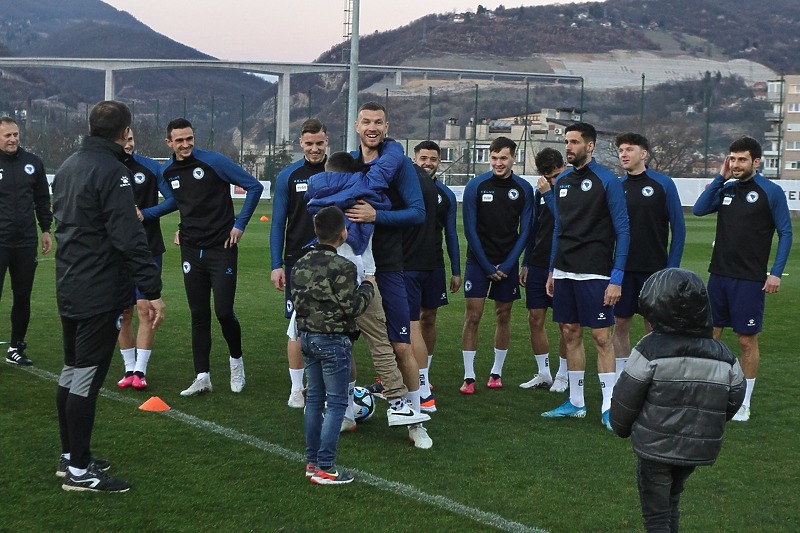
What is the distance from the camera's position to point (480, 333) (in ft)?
39.1

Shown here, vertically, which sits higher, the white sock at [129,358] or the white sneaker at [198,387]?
the white sock at [129,358]

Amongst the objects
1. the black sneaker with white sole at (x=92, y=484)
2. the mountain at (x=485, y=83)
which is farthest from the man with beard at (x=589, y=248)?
the mountain at (x=485, y=83)

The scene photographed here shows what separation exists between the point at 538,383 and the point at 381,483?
335 centimetres

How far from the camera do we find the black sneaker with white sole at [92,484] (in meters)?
5.55

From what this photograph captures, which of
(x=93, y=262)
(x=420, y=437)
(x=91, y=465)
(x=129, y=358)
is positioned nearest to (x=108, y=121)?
(x=93, y=262)

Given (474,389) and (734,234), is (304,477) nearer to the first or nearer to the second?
(474,389)

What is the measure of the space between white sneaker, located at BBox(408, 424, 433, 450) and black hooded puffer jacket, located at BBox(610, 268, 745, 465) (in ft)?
8.64

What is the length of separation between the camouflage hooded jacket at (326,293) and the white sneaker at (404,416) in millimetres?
1062

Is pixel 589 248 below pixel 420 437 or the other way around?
the other way around

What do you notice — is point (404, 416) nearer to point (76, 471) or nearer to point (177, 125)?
point (76, 471)

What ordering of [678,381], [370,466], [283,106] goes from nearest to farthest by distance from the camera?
[678,381], [370,466], [283,106]

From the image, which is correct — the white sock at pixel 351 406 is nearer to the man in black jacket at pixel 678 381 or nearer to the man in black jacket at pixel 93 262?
the man in black jacket at pixel 93 262

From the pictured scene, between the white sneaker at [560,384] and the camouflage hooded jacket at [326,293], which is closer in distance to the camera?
the camouflage hooded jacket at [326,293]

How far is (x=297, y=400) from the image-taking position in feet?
25.3
